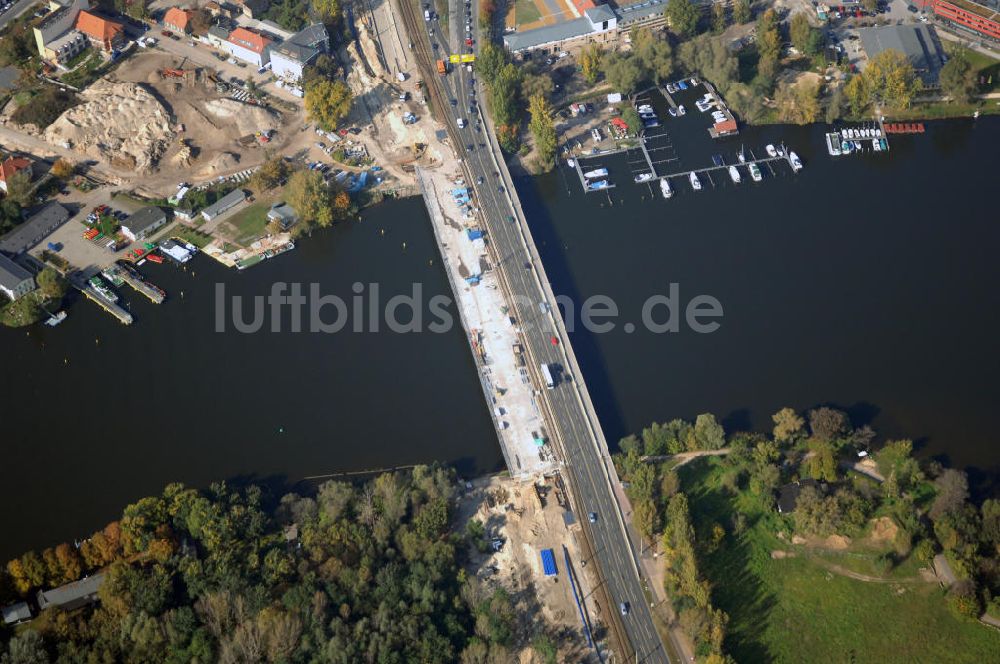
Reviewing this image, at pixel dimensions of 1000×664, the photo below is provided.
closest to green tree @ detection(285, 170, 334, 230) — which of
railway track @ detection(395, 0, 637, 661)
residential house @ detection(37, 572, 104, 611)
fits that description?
railway track @ detection(395, 0, 637, 661)

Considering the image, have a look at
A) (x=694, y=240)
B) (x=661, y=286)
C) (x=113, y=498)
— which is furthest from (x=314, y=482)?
(x=694, y=240)

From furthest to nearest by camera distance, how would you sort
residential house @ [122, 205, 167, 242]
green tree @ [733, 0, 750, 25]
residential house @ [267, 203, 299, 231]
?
1. green tree @ [733, 0, 750, 25]
2. residential house @ [267, 203, 299, 231]
3. residential house @ [122, 205, 167, 242]

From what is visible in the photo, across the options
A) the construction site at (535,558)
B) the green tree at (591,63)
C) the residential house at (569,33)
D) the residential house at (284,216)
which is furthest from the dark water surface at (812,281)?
the residential house at (284,216)

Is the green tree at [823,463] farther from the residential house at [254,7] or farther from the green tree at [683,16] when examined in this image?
the residential house at [254,7]

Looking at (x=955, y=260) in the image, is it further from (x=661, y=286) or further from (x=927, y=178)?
(x=661, y=286)

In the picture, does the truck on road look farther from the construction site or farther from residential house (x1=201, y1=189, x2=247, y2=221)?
residential house (x1=201, y1=189, x2=247, y2=221)

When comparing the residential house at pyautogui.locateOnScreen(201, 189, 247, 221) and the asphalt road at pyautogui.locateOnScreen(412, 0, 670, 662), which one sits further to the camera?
the residential house at pyautogui.locateOnScreen(201, 189, 247, 221)

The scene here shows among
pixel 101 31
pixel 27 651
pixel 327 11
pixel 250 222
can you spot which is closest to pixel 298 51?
pixel 327 11
